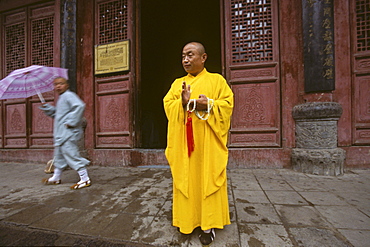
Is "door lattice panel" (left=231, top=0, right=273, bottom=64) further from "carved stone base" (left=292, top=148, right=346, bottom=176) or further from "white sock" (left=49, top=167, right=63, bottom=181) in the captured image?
"white sock" (left=49, top=167, right=63, bottom=181)

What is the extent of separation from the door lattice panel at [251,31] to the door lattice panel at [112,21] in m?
2.69

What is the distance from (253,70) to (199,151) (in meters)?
3.05

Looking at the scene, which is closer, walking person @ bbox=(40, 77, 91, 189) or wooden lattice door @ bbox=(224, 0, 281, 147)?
walking person @ bbox=(40, 77, 91, 189)

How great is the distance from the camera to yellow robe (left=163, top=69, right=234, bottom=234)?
4.75 ft

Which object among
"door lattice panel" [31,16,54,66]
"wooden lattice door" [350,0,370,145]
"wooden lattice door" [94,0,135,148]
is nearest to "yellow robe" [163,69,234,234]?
"wooden lattice door" [94,0,135,148]

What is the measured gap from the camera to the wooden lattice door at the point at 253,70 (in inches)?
149

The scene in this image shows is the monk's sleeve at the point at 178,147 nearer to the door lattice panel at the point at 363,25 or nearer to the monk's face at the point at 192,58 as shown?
the monk's face at the point at 192,58

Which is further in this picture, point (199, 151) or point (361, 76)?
point (361, 76)

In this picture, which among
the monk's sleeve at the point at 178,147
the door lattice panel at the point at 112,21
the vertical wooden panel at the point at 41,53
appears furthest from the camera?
the vertical wooden panel at the point at 41,53

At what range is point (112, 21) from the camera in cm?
455

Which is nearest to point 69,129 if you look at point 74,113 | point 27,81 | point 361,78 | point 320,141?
point 74,113

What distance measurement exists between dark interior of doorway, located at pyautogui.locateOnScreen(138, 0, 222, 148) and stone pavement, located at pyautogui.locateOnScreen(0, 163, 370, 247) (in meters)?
2.27

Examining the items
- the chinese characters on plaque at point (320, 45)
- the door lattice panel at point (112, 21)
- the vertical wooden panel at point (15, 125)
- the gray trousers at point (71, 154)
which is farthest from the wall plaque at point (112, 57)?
the chinese characters on plaque at point (320, 45)

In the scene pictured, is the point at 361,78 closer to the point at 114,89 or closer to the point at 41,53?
the point at 114,89
